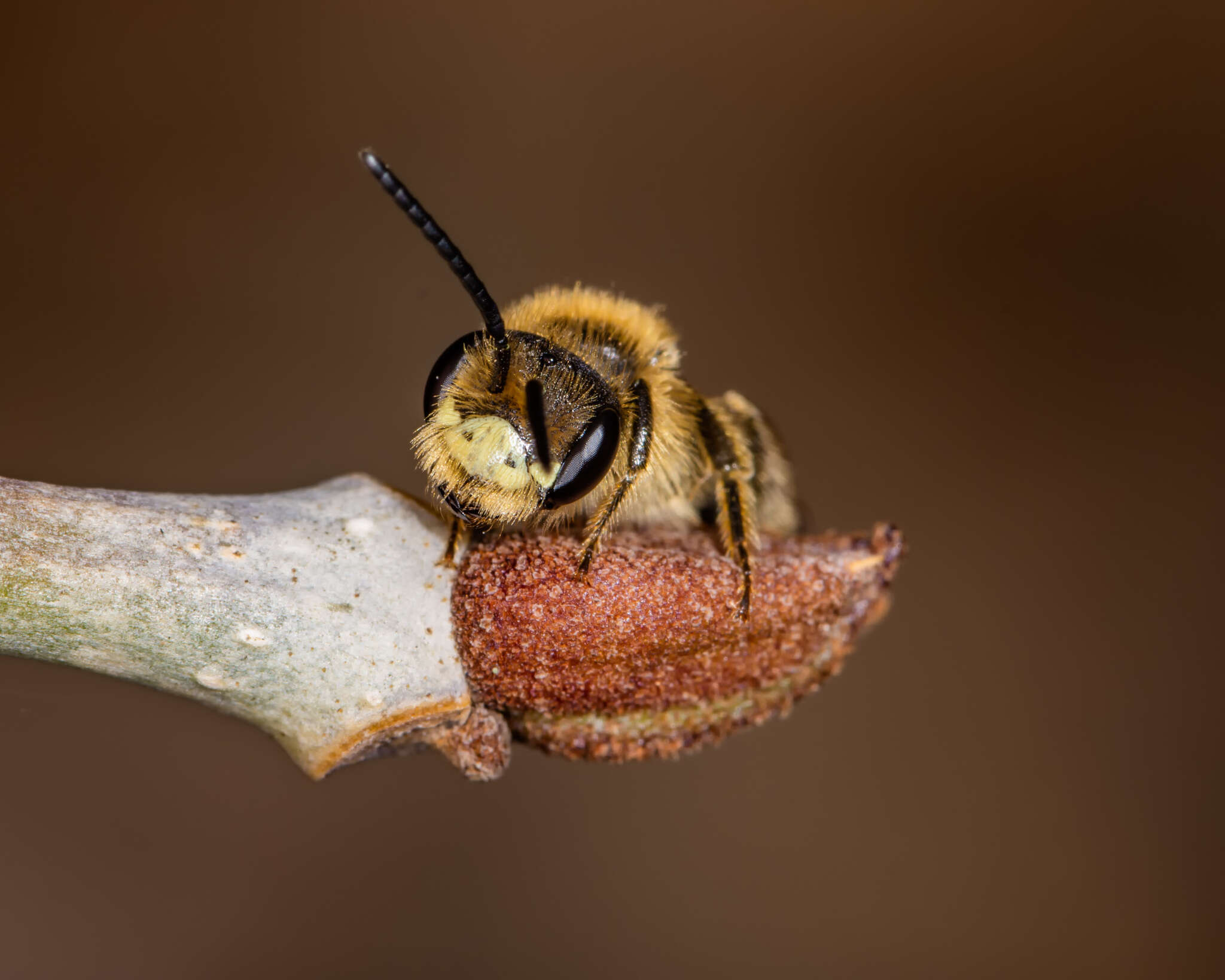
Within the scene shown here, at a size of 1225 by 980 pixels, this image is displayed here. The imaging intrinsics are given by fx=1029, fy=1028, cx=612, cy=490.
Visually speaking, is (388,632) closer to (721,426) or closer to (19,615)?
(19,615)

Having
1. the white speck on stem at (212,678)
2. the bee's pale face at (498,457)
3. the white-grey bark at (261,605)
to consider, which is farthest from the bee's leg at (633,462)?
the white speck on stem at (212,678)

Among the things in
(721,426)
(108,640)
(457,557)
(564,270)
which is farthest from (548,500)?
(564,270)

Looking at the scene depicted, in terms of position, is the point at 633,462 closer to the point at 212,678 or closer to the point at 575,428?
the point at 575,428

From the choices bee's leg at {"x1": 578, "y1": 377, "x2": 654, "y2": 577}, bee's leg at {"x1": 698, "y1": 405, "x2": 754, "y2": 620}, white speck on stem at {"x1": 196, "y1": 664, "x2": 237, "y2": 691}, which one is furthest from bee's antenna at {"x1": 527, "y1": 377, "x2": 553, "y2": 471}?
white speck on stem at {"x1": 196, "y1": 664, "x2": 237, "y2": 691}

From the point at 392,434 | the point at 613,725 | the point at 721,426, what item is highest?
the point at 392,434

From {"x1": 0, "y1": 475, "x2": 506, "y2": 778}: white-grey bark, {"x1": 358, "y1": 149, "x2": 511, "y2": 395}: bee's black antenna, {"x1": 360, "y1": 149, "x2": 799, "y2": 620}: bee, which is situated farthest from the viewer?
{"x1": 360, "y1": 149, "x2": 799, "y2": 620}: bee

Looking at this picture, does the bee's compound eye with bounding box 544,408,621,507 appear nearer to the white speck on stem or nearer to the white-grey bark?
the white-grey bark

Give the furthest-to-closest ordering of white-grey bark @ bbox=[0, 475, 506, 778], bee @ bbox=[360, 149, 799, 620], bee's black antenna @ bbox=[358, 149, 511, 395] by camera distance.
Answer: bee @ bbox=[360, 149, 799, 620]
bee's black antenna @ bbox=[358, 149, 511, 395]
white-grey bark @ bbox=[0, 475, 506, 778]

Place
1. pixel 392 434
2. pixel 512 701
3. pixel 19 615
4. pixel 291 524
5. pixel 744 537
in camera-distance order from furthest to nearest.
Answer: pixel 392 434
pixel 744 537
pixel 512 701
pixel 291 524
pixel 19 615
